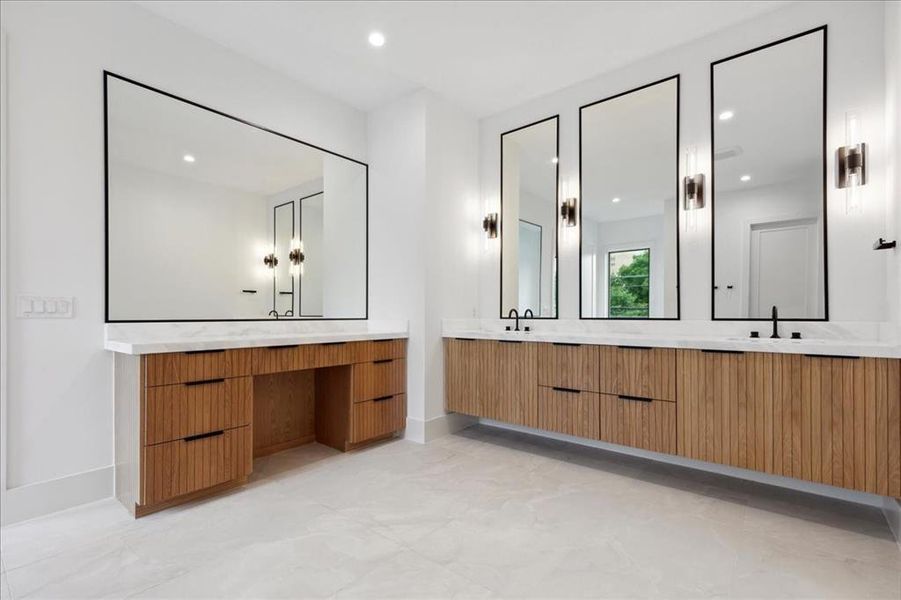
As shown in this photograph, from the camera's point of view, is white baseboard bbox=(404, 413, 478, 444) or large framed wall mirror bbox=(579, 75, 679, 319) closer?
large framed wall mirror bbox=(579, 75, 679, 319)

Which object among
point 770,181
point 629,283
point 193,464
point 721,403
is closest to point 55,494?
point 193,464

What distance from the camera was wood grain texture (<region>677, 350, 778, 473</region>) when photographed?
2.39 meters

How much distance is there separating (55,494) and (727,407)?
370cm

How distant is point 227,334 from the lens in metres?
3.14

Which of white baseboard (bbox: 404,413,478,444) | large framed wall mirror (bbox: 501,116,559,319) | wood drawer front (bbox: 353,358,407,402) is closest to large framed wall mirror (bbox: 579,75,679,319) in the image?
large framed wall mirror (bbox: 501,116,559,319)

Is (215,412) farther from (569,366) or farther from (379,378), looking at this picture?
(569,366)

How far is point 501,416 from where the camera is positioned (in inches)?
141

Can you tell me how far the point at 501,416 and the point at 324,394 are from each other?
4.74 feet

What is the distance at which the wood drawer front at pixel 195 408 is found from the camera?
230cm

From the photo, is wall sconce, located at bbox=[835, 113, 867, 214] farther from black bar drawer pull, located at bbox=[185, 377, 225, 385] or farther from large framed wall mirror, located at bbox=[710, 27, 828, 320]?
black bar drawer pull, located at bbox=[185, 377, 225, 385]

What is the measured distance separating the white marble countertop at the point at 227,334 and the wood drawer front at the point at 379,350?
0.16 ft

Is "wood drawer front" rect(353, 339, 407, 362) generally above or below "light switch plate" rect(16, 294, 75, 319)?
below

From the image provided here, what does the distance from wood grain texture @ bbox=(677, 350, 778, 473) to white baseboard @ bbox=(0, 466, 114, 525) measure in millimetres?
3382

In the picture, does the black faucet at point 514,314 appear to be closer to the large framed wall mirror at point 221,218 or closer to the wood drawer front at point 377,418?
the wood drawer front at point 377,418
